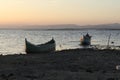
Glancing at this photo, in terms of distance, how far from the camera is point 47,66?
63.9 ft

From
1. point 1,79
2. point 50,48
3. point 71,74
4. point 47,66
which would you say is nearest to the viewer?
point 1,79

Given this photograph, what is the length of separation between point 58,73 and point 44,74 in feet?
2.39

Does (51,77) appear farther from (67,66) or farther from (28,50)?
(28,50)

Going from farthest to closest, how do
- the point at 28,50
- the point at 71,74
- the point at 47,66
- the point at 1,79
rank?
the point at 28,50 → the point at 47,66 → the point at 71,74 → the point at 1,79

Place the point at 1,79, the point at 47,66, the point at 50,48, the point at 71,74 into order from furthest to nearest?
the point at 50,48 → the point at 47,66 → the point at 71,74 → the point at 1,79

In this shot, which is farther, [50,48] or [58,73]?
[50,48]

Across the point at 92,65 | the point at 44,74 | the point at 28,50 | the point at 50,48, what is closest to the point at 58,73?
the point at 44,74

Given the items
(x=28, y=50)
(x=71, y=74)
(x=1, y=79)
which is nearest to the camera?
(x=1, y=79)

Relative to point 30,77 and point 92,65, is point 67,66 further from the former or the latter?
point 30,77

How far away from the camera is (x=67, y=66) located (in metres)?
19.5

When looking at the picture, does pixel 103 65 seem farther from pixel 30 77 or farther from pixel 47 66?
pixel 30 77

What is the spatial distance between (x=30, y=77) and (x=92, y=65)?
5.88m

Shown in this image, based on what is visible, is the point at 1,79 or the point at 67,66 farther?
the point at 67,66

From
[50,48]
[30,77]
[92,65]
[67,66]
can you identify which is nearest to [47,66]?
[67,66]
